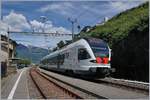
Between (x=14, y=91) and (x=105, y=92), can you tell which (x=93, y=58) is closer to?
(x=14, y=91)

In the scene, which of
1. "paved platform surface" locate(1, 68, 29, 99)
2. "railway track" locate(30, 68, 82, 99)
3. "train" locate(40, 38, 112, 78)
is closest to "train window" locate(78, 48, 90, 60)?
"train" locate(40, 38, 112, 78)

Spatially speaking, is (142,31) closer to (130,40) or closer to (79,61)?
(130,40)

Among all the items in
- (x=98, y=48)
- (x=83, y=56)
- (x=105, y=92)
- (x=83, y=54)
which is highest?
(x=98, y=48)

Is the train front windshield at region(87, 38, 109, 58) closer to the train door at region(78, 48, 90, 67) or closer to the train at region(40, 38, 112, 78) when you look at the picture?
the train at region(40, 38, 112, 78)

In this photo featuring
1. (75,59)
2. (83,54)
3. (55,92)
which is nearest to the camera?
(55,92)

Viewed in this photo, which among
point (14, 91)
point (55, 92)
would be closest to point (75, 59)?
point (14, 91)

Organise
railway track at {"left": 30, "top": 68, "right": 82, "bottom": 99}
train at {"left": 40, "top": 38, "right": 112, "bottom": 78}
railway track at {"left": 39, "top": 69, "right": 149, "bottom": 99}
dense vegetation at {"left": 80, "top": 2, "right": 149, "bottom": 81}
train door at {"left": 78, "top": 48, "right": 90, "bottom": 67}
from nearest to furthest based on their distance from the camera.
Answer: railway track at {"left": 39, "top": 69, "right": 149, "bottom": 99} → railway track at {"left": 30, "top": 68, "right": 82, "bottom": 99} → dense vegetation at {"left": 80, "top": 2, "right": 149, "bottom": 81} → train at {"left": 40, "top": 38, "right": 112, "bottom": 78} → train door at {"left": 78, "top": 48, "right": 90, "bottom": 67}

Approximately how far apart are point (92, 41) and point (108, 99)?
13498 millimetres

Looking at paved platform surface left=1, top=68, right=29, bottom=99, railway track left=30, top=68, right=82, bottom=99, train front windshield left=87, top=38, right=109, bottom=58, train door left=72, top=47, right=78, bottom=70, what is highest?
train front windshield left=87, top=38, right=109, bottom=58

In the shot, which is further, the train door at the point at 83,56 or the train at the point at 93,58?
the train door at the point at 83,56

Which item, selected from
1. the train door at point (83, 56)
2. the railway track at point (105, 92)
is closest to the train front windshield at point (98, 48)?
the train door at point (83, 56)

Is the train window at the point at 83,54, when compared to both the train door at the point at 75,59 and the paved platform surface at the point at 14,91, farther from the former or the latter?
the paved platform surface at the point at 14,91

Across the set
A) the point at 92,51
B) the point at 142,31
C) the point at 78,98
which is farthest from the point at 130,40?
the point at 78,98

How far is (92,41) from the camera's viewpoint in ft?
87.9
